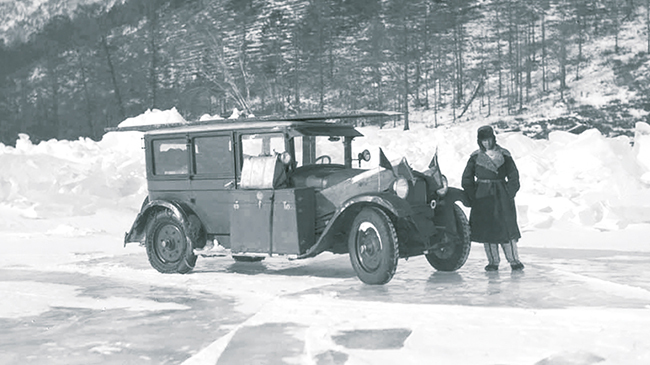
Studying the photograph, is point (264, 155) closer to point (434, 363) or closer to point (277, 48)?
point (434, 363)

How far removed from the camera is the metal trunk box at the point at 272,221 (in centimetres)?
887

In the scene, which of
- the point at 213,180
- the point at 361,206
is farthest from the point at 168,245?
the point at 361,206

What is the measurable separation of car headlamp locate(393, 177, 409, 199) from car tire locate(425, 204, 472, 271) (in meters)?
0.97

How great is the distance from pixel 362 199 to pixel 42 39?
208 feet

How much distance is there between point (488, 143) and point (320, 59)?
142 ft

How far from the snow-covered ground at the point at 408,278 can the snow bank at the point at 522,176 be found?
1.4 inches

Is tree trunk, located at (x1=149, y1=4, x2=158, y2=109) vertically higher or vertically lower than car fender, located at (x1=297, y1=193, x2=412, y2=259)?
higher

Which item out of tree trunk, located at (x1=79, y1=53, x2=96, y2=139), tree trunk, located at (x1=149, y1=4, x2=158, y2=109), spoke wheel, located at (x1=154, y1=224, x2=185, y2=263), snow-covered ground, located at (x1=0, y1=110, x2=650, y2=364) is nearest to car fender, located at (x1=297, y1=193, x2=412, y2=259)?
snow-covered ground, located at (x1=0, y1=110, x2=650, y2=364)

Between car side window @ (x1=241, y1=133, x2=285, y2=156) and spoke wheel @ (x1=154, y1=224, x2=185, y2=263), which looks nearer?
car side window @ (x1=241, y1=133, x2=285, y2=156)

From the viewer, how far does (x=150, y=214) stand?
33.8 ft

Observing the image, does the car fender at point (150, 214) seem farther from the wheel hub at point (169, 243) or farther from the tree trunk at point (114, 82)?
the tree trunk at point (114, 82)

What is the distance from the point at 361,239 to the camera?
27.8 feet

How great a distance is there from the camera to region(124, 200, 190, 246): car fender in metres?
9.76

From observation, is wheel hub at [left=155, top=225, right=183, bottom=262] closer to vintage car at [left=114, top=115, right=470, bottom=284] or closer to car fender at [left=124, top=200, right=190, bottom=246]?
vintage car at [left=114, top=115, right=470, bottom=284]
